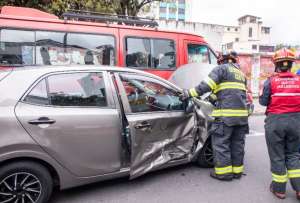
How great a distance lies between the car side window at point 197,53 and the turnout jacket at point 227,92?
2766mm

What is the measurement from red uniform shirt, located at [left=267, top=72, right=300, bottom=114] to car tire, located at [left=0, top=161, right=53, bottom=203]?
2.80m

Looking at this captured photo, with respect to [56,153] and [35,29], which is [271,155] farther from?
[35,29]

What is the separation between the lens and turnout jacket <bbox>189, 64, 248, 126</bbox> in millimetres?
3754

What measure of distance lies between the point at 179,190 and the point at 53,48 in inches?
139

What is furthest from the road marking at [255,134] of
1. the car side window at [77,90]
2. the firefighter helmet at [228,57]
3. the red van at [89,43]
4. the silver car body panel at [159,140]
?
the car side window at [77,90]

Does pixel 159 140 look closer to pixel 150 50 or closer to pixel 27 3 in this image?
pixel 150 50

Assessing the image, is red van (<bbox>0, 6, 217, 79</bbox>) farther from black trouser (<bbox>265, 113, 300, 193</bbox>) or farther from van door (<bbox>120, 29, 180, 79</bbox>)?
black trouser (<bbox>265, 113, 300, 193</bbox>)

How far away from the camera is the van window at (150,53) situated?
19.2 feet

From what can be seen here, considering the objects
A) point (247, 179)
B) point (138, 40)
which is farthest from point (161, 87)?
point (138, 40)

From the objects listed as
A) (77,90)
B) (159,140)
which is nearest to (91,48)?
(77,90)

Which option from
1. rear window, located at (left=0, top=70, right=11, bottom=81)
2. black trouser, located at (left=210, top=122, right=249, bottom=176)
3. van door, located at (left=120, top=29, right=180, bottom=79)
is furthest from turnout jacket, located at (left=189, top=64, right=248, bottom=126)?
van door, located at (left=120, top=29, right=180, bottom=79)

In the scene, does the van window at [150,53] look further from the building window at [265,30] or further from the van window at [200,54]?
the building window at [265,30]

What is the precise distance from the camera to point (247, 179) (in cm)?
393

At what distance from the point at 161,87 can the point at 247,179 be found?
5.99 feet
